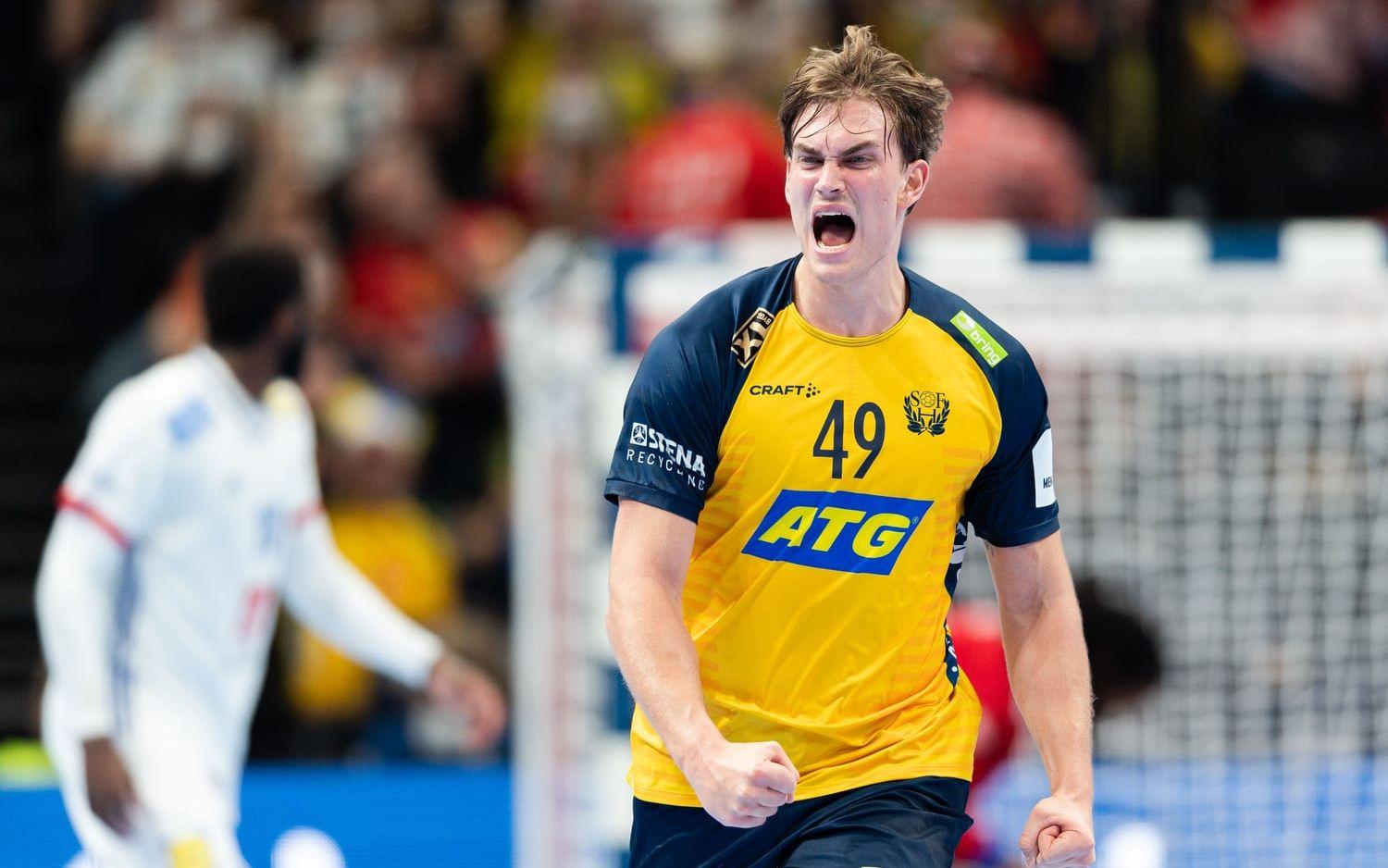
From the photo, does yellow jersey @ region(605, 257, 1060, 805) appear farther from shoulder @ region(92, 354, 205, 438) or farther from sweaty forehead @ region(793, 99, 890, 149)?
shoulder @ region(92, 354, 205, 438)

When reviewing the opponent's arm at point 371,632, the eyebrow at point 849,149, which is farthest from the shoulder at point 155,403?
the eyebrow at point 849,149

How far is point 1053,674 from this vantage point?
13.3ft

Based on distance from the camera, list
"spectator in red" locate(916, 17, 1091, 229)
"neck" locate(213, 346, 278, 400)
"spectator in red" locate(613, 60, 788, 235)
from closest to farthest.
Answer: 1. "neck" locate(213, 346, 278, 400)
2. "spectator in red" locate(916, 17, 1091, 229)
3. "spectator in red" locate(613, 60, 788, 235)

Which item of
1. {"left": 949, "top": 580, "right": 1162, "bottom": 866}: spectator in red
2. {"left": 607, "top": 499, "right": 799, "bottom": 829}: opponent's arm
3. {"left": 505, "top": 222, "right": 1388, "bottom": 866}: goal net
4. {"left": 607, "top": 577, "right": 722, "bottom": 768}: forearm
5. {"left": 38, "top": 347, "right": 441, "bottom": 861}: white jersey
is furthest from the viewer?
{"left": 505, "top": 222, "right": 1388, "bottom": 866}: goal net

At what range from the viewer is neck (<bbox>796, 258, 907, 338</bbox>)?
12.9ft

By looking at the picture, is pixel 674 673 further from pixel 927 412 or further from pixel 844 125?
pixel 844 125

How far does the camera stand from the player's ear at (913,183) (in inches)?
152

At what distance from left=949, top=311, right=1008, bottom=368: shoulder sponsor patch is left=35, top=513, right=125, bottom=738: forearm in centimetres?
268

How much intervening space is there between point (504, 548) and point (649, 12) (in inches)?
136

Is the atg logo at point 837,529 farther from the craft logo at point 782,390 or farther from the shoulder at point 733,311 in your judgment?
the shoulder at point 733,311

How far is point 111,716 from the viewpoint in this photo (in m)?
5.41

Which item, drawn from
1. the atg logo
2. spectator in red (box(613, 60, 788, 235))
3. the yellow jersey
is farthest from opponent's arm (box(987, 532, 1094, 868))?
spectator in red (box(613, 60, 788, 235))

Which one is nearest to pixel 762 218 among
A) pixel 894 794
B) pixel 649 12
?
pixel 649 12

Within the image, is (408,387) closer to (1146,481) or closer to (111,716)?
(1146,481)
